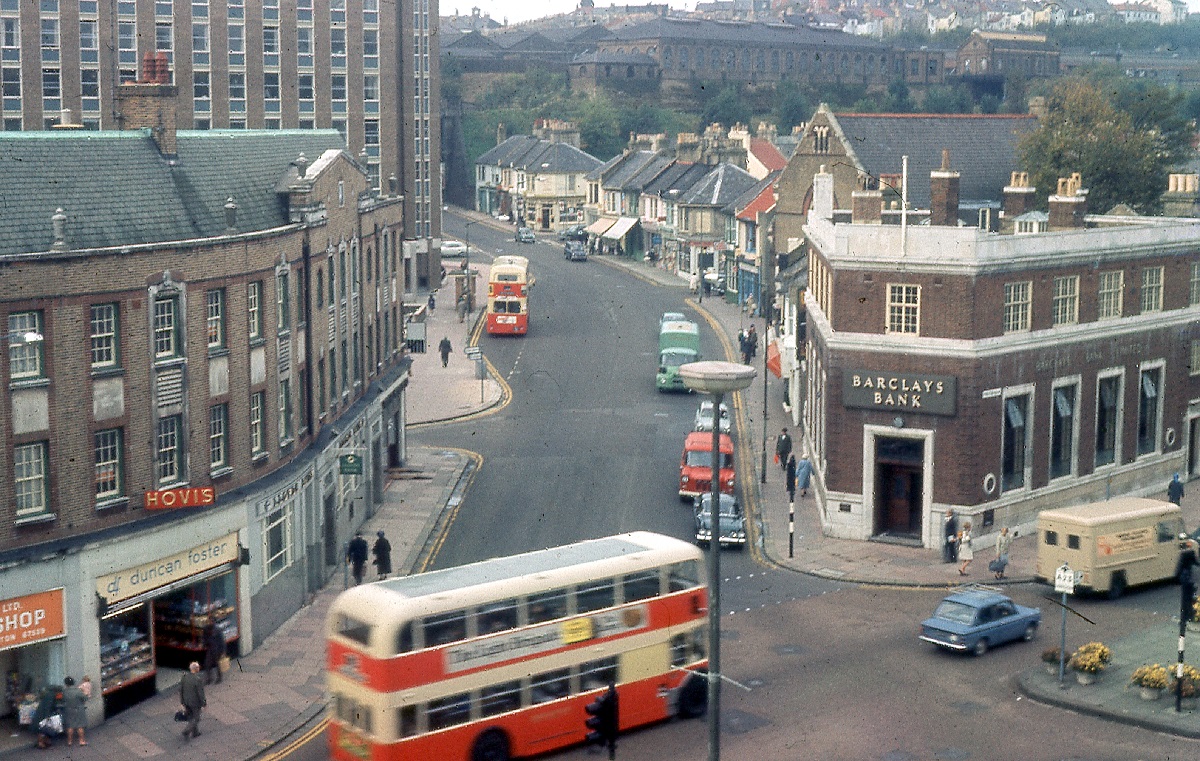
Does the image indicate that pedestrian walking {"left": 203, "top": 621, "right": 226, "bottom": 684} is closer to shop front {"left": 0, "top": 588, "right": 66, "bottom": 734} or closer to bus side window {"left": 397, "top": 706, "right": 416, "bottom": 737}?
shop front {"left": 0, "top": 588, "right": 66, "bottom": 734}

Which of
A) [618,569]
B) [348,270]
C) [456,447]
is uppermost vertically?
[348,270]

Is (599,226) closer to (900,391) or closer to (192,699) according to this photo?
(900,391)

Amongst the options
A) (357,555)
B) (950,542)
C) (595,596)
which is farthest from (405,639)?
(950,542)

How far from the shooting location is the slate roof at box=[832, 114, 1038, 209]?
272 feet

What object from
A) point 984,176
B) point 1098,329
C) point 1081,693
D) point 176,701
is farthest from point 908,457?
point 984,176

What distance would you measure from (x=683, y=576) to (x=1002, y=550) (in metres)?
17.6

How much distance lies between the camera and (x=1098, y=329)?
52156 mm

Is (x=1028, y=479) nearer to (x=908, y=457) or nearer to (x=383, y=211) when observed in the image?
(x=908, y=457)

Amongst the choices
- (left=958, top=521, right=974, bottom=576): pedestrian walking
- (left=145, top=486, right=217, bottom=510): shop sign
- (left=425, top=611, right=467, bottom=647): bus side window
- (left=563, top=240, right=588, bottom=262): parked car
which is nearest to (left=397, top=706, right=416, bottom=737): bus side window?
(left=425, top=611, right=467, bottom=647): bus side window

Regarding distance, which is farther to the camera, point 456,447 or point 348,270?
point 456,447

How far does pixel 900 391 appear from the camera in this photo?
159ft

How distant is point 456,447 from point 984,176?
1428 inches

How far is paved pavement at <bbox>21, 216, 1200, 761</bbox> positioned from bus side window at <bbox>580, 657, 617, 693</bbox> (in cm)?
642

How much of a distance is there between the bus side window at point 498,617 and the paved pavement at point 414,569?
5.92 metres
